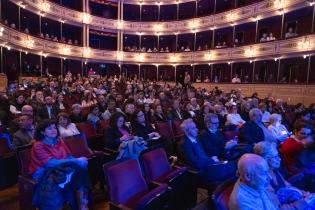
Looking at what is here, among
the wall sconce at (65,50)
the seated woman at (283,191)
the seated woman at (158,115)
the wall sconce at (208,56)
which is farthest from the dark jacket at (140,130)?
the wall sconce at (208,56)

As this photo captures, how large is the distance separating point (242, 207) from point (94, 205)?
215 cm

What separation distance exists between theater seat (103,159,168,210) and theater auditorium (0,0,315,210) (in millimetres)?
12

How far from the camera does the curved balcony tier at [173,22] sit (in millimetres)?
13836

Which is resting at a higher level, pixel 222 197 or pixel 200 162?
pixel 222 197

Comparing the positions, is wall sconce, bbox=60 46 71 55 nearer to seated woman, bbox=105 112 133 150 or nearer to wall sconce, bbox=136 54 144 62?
wall sconce, bbox=136 54 144 62

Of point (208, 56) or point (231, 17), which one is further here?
point (208, 56)

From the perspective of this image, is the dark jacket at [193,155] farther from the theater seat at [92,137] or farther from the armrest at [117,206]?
the theater seat at [92,137]

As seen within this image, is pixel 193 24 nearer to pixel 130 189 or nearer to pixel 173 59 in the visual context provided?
pixel 173 59

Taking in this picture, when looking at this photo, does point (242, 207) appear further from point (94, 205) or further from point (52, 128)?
point (94, 205)

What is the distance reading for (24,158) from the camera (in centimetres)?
264

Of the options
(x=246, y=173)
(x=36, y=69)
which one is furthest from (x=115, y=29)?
(x=246, y=173)

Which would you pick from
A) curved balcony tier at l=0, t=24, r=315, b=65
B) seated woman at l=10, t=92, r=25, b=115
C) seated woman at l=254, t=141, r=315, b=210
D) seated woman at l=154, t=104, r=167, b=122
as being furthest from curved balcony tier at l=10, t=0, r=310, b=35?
seated woman at l=254, t=141, r=315, b=210

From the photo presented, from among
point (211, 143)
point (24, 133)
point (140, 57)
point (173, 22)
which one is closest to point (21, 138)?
point (24, 133)

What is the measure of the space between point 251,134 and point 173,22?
17964 millimetres
